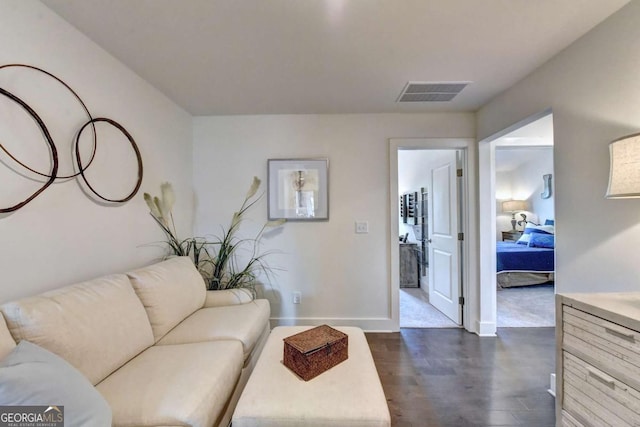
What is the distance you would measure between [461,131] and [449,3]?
165cm


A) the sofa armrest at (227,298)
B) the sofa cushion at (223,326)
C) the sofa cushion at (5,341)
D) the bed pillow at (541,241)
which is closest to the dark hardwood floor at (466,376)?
the sofa cushion at (223,326)

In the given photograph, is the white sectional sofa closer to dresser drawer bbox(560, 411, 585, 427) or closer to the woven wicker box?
the woven wicker box

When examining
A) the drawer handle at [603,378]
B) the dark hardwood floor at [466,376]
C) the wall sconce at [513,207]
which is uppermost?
the wall sconce at [513,207]

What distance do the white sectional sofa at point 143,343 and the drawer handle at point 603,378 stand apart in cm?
163

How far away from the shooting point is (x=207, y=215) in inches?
111

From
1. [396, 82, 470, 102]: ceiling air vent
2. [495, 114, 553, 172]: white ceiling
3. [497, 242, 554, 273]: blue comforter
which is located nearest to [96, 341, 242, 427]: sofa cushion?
[396, 82, 470, 102]: ceiling air vent

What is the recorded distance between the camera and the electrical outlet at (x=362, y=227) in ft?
9.12

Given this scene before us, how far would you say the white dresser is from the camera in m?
1.00

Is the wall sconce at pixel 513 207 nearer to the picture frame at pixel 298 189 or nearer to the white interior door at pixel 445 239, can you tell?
the white interior door at pixel 445 239

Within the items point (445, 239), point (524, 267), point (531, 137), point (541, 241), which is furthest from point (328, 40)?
point (541, 241)

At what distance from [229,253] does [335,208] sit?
3.82 feet

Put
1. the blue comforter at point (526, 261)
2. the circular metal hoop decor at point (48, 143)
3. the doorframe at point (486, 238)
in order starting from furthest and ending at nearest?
the blue comforter at point (526, 261) → the doorframe at point (486, 238) → the circular metal hoop decor at point (48, 143)

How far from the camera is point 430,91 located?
7.41ft

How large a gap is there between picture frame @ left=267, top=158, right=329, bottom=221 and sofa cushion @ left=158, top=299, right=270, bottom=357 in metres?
1.04
